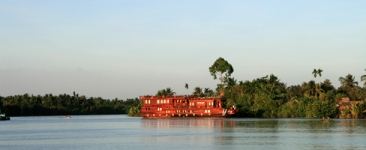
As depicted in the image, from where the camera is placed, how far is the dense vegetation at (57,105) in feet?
500

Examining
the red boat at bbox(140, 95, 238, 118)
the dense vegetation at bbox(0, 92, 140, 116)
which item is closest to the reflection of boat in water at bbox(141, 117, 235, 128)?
the red boat at bbox(140, 95, 238, 118)

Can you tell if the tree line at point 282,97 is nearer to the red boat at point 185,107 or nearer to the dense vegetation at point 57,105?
the red boat at point 185,107

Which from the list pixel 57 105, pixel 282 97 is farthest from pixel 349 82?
pixel 57 105

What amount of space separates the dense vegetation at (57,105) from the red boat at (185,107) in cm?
4793

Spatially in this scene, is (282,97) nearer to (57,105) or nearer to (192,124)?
(192,124)

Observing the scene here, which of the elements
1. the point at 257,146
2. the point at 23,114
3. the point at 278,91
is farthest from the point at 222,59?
the point at 257,146

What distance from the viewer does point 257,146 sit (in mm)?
42531

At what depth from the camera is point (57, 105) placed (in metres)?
173

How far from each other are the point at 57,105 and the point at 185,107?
77.8 metres

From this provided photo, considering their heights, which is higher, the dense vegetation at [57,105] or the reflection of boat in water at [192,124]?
the dense vegetation at [57,105]

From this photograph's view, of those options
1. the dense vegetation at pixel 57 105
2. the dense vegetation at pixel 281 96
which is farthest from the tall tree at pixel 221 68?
the dense vegetation at pixel 57 105

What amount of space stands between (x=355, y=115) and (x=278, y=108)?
15.3 m

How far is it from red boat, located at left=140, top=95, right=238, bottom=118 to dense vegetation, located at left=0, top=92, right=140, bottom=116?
47.9 meters

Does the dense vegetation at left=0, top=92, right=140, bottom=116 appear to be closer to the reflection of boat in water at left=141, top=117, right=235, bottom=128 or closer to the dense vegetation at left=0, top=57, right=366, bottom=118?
the dense vegetation at left=0, top=57, right=366, bottom=118
